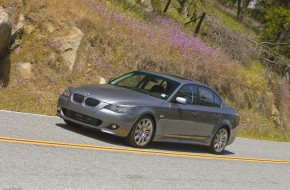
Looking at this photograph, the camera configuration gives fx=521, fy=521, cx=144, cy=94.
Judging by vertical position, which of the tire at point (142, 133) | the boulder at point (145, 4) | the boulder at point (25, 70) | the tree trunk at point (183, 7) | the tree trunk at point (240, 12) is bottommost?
the boulder at point (25, 70)

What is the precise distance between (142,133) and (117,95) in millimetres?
930

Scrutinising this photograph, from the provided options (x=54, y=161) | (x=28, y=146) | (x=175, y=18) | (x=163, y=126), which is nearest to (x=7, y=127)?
(x=28, y=146)

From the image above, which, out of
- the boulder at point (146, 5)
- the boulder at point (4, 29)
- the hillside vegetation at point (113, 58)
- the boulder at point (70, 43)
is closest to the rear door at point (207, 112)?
the hillside vegetation at point (113, 58)

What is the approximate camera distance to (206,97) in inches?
488

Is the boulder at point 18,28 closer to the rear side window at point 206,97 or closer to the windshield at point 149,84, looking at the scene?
the windshield at point 149,84

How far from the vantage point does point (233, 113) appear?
13422 mm

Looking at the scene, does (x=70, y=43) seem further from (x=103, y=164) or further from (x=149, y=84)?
(x=103, y=164)

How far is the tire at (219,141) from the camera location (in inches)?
502

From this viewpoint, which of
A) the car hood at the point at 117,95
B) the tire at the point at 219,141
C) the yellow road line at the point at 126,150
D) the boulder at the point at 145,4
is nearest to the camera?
the yellow road line at the point at 126,150

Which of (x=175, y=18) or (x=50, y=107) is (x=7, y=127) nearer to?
(x=50, y=107)

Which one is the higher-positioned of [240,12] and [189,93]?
[240,12]

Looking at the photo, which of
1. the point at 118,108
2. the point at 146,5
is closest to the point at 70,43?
the point at 118,108

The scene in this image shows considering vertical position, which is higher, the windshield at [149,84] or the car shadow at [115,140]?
the windshield at [149,84]

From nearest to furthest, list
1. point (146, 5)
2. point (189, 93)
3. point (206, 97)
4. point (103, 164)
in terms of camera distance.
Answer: point (103, 164) → point (189, 93) → point (206, 97) → point (146, 5)
